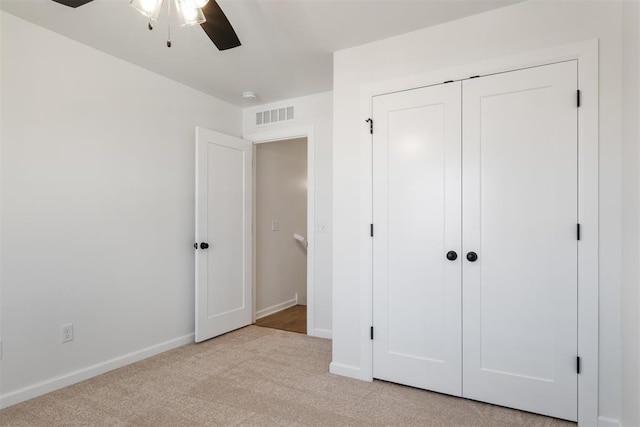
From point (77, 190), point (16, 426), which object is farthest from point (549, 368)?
point (77, 190)

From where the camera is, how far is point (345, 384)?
98.0 inches

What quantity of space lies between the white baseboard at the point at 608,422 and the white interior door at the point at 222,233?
3.04 m

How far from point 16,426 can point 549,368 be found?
310cm

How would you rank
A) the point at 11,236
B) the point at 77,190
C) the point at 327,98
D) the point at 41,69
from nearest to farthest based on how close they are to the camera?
1. the point at 11,236
2. the point at 41,69
3. the point at 77,190
4. the point at 327,98

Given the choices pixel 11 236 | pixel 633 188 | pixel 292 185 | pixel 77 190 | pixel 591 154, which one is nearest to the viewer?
pixel 633 188

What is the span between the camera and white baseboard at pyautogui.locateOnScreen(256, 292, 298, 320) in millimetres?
4293

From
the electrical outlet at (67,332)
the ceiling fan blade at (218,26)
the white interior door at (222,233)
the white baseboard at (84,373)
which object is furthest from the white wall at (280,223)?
the ceiling fan blade at (218,26)

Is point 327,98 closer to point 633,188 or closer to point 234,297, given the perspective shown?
point 234,297

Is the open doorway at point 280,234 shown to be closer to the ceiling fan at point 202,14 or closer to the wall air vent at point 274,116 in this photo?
the wall air vent at point 274,116

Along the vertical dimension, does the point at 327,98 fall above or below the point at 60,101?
above

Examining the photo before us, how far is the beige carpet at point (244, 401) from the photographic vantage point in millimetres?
2043

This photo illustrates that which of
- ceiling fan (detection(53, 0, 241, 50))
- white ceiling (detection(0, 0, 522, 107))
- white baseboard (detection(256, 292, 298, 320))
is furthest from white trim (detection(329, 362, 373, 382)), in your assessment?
white ceiling (detection(0, 0, 522, 107))

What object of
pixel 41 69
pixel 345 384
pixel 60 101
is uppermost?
pixel 41 69

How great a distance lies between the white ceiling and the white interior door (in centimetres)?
74
